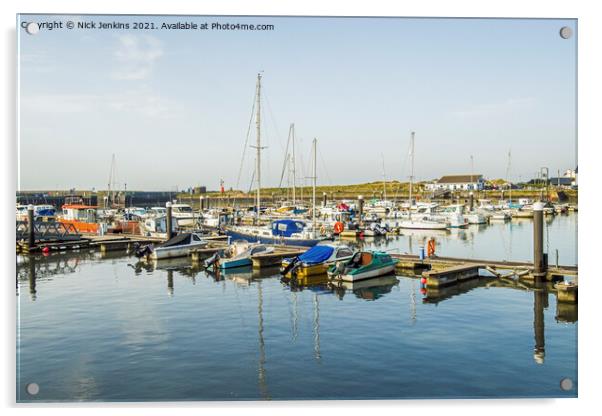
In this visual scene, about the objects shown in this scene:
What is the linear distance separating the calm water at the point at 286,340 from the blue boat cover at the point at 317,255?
2.32m

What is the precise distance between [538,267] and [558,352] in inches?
445

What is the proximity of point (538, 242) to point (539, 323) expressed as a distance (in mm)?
7399

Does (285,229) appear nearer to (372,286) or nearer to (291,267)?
(291,267)

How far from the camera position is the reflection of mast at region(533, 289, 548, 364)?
1442 centimetres

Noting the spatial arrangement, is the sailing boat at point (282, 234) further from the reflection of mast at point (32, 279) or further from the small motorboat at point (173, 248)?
the reflection of mast at point (32, 279)

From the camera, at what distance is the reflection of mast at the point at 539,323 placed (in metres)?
14.4

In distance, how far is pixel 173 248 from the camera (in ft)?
122

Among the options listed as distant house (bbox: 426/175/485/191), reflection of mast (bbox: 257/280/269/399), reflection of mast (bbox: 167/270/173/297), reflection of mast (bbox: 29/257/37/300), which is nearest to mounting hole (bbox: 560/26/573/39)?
reflection of mast (bbox: 257/280/269/399)

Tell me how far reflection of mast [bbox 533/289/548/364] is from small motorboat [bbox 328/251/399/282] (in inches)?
299

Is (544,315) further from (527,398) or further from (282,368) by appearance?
(282,368)

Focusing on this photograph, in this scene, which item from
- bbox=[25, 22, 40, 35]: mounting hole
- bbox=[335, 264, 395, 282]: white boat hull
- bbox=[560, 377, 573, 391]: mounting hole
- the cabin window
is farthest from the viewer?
the cabin window

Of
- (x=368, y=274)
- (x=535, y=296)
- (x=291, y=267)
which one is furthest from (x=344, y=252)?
(x=535, y=296)

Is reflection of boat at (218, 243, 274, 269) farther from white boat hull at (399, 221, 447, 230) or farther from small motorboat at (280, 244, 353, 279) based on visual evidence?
white boat hull at (399, 221, 447, 230)

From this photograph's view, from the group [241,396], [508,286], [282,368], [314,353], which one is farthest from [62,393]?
[508,286]
